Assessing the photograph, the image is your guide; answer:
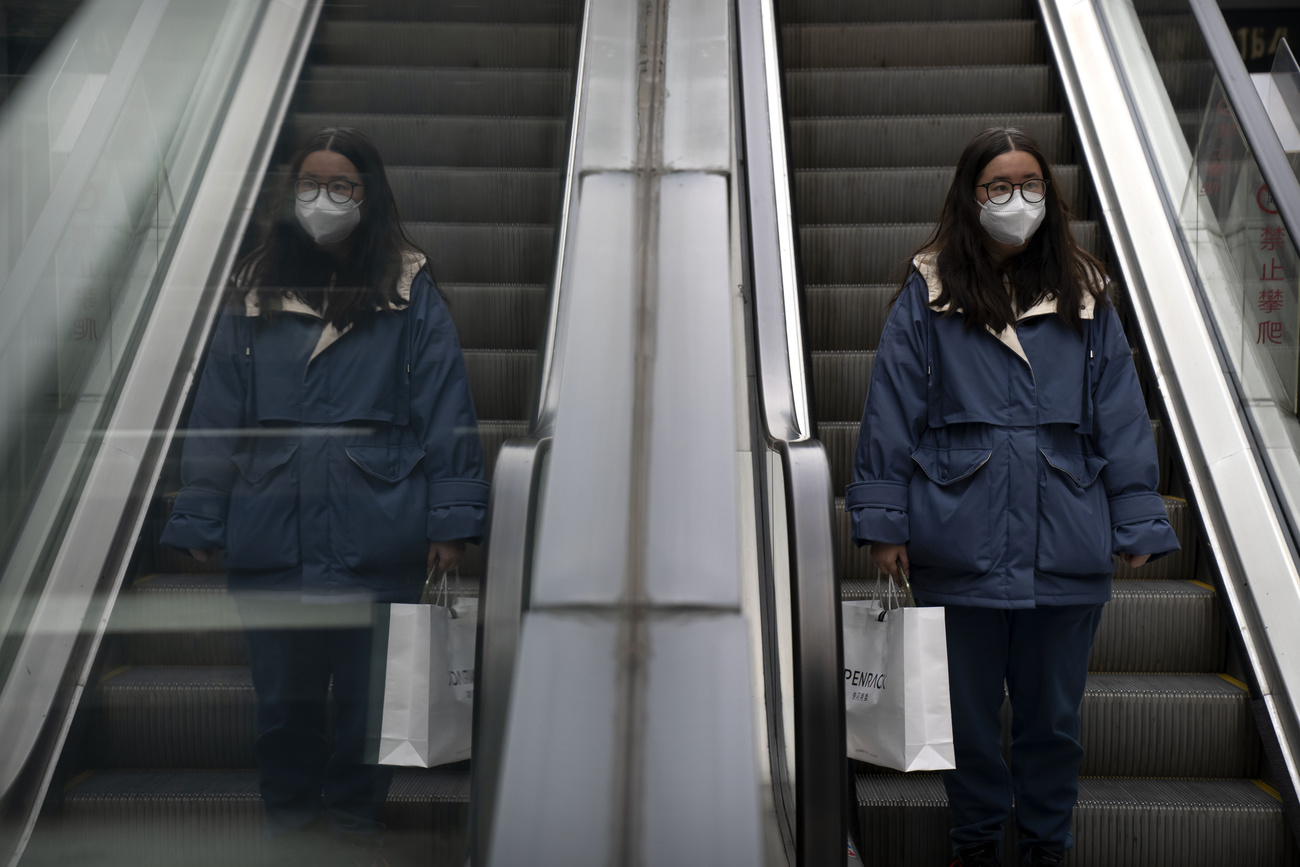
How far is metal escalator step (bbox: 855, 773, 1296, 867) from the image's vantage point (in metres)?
2.19

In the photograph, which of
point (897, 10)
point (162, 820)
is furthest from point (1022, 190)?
point (897, 10)

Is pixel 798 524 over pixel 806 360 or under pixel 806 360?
under

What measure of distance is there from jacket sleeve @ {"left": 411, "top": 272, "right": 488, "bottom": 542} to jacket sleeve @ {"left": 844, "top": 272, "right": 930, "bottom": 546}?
2.51 ft

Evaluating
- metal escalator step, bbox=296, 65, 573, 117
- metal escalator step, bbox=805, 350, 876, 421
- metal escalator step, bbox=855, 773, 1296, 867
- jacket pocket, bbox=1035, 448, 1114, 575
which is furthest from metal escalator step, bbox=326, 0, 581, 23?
metal escalator step, bbox=855, 773, 1296, 867

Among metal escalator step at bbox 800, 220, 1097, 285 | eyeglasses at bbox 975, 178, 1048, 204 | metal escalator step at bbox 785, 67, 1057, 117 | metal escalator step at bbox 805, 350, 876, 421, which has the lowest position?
eyeglasses at bbox 975, 178, 1048, 204

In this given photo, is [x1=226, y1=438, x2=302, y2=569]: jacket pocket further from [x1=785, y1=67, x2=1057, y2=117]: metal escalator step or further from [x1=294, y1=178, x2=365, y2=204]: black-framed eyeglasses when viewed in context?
[x1=785, y1=67, x2=1057, y2=117]: metal escalator step

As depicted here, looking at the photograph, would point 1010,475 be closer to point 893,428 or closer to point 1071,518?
point 1071,518

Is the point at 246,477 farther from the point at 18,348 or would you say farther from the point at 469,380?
the point at 469,380

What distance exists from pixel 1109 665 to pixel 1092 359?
3.54ft

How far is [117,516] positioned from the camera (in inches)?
53.9

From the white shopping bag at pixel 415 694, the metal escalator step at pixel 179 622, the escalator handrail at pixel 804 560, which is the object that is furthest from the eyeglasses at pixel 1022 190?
the metal escalator step at pixel 179 622

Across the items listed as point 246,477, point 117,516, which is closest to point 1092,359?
point 246,477

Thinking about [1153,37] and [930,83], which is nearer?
[1153,37]

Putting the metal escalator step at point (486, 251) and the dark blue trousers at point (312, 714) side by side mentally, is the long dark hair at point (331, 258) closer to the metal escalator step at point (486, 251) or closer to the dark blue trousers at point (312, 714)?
the metal escalator step at point (486, 251)
